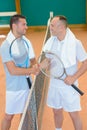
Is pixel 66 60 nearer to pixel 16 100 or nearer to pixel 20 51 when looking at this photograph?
pixel 20 51

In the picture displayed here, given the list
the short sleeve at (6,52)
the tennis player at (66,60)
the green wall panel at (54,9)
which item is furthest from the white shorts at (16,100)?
the green wall panel at (54,9)

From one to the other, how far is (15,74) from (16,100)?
1.21ft

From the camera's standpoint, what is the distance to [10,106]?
11.5 ft

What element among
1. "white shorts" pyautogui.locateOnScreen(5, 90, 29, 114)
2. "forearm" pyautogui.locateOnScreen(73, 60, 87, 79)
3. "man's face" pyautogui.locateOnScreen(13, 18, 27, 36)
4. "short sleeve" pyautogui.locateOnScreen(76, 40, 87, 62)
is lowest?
"white shorts" pyautogui.locateOnScreen(5, 90, 29, 114)

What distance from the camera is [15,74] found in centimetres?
326

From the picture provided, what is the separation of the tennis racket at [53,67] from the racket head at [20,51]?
197 millimetres

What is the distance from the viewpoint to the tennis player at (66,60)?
3.23 m

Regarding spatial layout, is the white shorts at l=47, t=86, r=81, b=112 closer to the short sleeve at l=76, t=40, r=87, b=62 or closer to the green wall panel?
the short sleeve at l=76, t=40, r=87, b=62

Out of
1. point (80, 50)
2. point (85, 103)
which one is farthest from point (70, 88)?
point (85, 103)

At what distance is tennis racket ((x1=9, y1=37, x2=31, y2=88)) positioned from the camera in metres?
3.29

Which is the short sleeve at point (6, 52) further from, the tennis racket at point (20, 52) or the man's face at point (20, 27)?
the man's face at point (20, 27)

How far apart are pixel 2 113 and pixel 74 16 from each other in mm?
6087

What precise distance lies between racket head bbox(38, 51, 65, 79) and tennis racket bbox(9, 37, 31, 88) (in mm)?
194

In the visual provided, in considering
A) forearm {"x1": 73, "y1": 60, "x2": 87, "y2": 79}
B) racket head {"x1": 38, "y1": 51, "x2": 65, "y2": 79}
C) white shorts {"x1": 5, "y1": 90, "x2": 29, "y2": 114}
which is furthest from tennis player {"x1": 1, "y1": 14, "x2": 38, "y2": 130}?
forearm {"x1": 73, "y1": 60, "x2": 87, "y2": 79}
